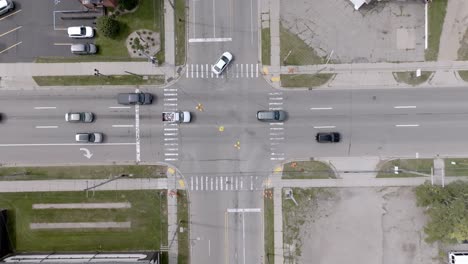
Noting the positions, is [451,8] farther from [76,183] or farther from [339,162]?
[76,183]

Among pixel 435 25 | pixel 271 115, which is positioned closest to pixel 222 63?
pixel 271 115

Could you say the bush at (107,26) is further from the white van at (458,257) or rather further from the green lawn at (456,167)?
the white van at (458,257)

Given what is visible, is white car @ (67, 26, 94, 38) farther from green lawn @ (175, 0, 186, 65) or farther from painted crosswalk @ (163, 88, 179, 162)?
painted crosswalk @ (163, 88, 179, 162)

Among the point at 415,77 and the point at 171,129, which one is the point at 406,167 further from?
the point at 171,129

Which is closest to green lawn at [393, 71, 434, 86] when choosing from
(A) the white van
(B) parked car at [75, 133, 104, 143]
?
(A) the white van

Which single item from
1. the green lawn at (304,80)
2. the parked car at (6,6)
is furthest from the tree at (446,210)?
the parked car at (6,6)

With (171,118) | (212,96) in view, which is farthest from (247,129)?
(171,118)
